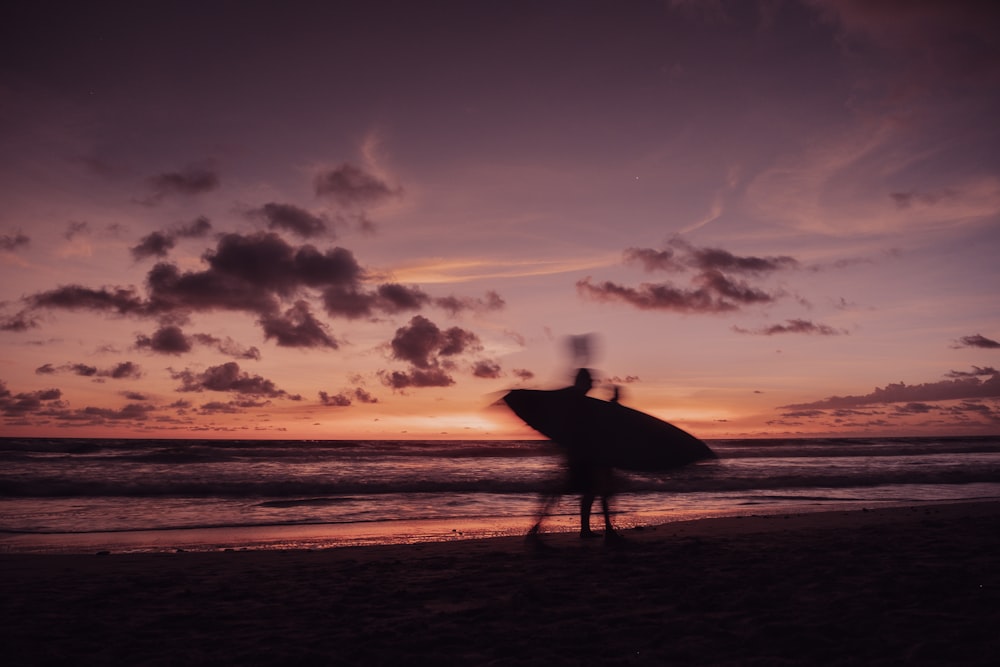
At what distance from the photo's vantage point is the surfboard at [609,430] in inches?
336

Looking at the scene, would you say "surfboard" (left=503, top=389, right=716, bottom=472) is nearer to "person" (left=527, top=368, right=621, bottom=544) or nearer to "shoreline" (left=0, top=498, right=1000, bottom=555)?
"person" (left=527, top=368, right=621, bottom=544)

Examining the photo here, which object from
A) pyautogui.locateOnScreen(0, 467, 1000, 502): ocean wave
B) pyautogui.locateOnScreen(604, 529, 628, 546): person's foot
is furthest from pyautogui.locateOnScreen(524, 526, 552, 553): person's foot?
pyautogui.locateOnScreen(0, 467, 1000, 502): ocean wave

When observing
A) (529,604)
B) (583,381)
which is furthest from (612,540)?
(529,604)

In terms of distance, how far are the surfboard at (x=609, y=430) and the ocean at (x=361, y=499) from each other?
0.83 ft

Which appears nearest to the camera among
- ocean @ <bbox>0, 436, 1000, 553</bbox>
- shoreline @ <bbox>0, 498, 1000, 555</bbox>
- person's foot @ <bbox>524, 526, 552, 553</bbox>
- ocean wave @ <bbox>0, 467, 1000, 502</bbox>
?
person's foot @ <bbox>524, 526, 552, 553</bbox>

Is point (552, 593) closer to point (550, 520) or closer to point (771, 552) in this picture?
point (771, 552)

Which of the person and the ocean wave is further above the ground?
the person

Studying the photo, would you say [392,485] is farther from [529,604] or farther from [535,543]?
[529,604]

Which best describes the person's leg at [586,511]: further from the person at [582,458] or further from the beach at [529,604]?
the beach at [529,604]

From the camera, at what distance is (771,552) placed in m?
7.51

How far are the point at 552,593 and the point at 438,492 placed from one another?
13056mm

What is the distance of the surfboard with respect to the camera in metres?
8.54

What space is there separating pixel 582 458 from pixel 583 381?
1025mm

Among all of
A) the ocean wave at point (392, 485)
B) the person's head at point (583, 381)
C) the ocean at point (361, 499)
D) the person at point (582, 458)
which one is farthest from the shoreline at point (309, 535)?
the ocean wave at point (392, 485)
